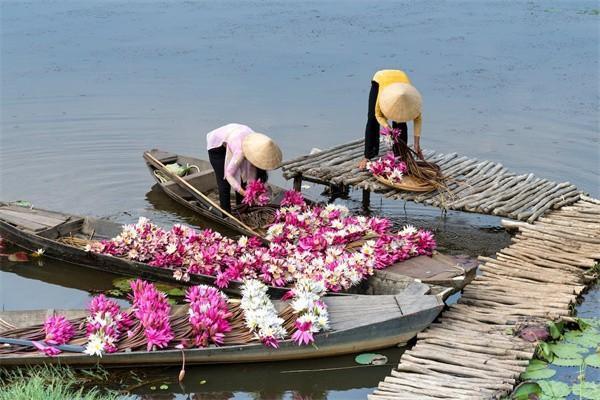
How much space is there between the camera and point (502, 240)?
1069 centimetres

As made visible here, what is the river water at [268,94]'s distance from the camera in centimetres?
1081

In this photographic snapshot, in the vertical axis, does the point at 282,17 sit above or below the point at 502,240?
above

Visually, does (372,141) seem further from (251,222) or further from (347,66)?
(347,66)

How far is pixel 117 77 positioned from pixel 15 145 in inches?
183

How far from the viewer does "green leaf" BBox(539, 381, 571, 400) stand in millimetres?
7020

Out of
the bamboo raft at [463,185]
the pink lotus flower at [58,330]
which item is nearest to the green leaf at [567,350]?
the bamboo raft at [463,185]

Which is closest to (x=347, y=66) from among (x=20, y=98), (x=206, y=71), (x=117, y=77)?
(x=206, y=71)

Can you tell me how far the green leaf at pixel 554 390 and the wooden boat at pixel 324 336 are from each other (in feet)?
3.66

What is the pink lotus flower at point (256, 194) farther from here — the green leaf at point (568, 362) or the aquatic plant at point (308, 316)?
the green leaf at point (568, 362)

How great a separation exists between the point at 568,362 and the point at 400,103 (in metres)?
3.86

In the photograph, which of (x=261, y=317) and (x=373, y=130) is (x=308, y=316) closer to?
(x=261, y=317)

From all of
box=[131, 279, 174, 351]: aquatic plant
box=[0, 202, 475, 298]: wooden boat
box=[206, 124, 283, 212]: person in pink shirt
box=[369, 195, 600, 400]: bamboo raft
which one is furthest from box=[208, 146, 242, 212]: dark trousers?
box=[369, 195, 600, 400]: bamboo raft

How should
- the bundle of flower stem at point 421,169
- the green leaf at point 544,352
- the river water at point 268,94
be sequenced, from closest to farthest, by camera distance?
the green leaf at point 544,352 < the bundle of flower stem at point 421,169 < the river water at point 268,94

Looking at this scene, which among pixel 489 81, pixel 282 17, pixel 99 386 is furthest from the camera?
pixel 282 17
